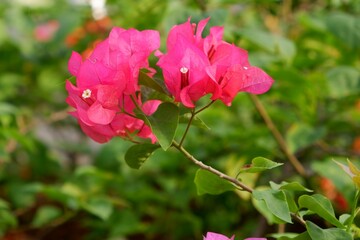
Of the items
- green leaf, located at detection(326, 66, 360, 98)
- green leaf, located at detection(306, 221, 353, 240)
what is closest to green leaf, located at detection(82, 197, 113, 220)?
green leaf, located at detection(326, 66, 360, 98)

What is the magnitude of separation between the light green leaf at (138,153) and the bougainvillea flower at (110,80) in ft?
0.10

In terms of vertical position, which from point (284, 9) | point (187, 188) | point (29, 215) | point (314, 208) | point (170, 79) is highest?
point (170, 79)

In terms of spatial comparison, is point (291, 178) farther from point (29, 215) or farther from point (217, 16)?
point (29, 215)

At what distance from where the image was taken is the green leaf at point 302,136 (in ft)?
4.72

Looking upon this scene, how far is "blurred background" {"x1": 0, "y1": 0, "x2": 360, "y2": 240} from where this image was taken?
1.47 meters

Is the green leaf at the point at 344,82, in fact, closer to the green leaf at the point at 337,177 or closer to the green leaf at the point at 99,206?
the green leaf at the point at 337,177

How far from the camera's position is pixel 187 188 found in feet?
5.52

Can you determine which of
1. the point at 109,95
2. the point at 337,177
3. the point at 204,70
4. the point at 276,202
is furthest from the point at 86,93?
the point at 337,177

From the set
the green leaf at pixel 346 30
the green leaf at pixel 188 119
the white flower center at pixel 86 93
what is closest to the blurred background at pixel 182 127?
the green leaf at pixel 346 30

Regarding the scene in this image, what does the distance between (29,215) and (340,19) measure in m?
1.30

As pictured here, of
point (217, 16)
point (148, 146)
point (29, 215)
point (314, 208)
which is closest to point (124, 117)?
point (148, 146)

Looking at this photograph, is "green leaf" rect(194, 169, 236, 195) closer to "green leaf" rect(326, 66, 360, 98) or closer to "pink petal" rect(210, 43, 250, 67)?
"pink petal" rect(210, 43, 250, 67)

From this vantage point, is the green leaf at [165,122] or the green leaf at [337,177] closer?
the green leaf at [165,122]

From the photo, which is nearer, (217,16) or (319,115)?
(217,16)
